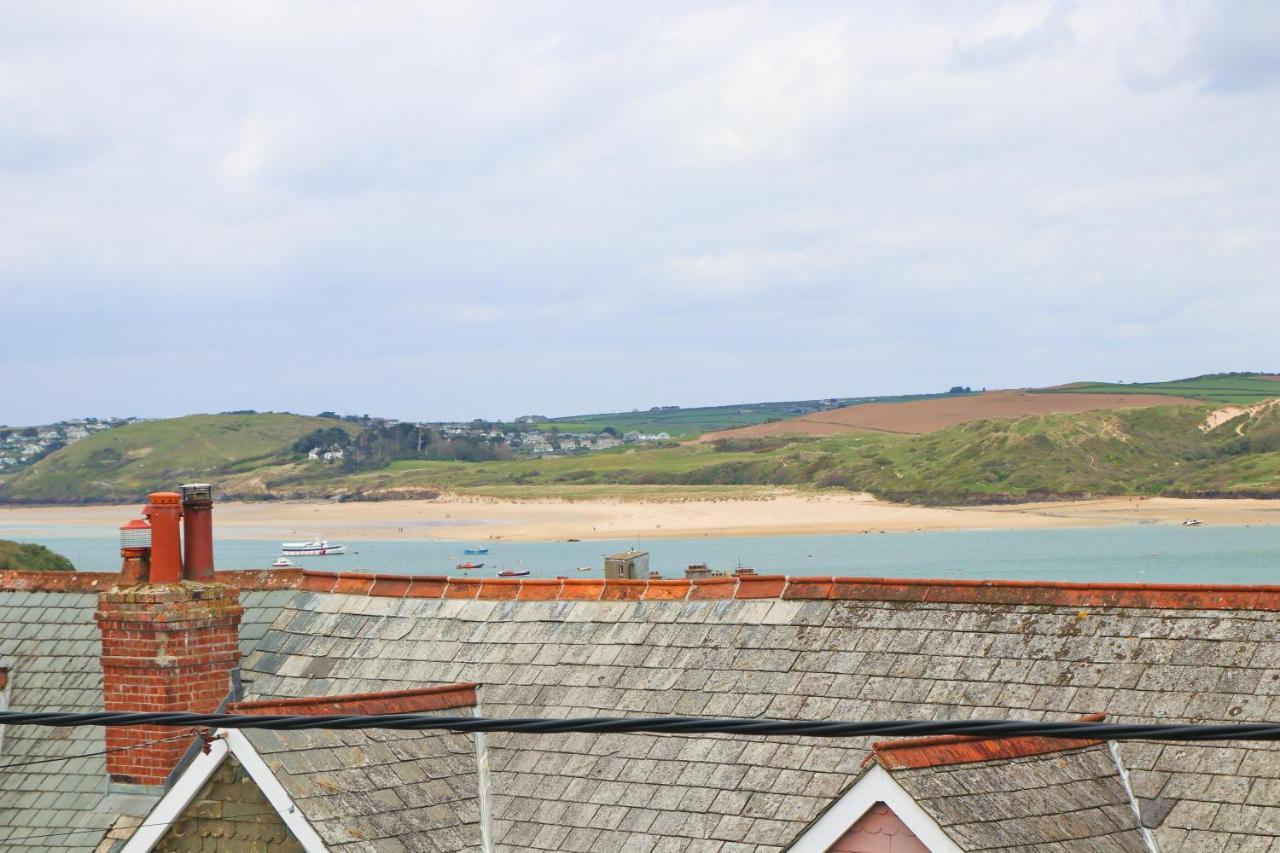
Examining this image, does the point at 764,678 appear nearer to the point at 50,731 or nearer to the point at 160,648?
the point at 160,648

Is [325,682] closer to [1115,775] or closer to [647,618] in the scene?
[647,618]

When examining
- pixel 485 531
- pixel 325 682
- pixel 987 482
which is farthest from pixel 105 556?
pixel 325 682

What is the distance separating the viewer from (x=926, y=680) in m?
11.8

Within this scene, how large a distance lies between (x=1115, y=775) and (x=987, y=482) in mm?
169269

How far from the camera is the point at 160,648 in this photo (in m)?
12.5

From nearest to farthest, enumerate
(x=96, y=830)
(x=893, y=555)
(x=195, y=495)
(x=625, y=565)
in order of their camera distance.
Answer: (x=96, y=830) < (x=195, y=495) < (x=625, y=565) < (x=893, y=555)

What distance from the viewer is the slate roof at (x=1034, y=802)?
30.7ft

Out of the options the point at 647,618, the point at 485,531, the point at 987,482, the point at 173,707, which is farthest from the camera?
the point at 987,482

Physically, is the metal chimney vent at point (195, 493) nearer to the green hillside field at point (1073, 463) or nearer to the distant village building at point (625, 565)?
the distant village building at point (625, 565)

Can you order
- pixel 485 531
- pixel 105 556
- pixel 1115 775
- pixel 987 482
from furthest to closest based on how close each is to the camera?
pixel 987 482 → pixel 485 531 → pixel 105 556 → pixel 1115 775

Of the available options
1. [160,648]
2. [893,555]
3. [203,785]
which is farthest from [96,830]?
[893,555]

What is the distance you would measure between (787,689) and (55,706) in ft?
23.0

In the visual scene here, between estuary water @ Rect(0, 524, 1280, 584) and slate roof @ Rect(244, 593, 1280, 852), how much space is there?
3131 inches


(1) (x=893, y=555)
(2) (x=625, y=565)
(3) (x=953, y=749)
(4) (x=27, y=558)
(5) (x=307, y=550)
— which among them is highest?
(2) (x=625, y=565)
